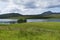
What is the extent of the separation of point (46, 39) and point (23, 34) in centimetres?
503

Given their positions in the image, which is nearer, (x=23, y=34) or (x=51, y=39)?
(x=51, y=39)

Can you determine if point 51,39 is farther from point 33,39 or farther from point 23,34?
point 23,34

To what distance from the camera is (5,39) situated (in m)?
23.1

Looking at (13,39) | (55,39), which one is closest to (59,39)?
(55,39)

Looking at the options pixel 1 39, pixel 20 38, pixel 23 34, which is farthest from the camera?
pixel 23 34

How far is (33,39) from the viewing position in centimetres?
2350

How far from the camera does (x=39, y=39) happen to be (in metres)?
23.5

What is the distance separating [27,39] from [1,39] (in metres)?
3.44

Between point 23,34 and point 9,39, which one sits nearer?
point 9,39

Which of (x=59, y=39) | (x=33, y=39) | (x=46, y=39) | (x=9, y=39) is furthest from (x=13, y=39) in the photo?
(x=59, y=39)

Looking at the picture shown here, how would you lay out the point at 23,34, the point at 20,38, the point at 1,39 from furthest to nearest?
the point at 23,34, the point at 20,38, the point at 1,39

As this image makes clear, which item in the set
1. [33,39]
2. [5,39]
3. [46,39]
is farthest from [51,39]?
[5,39]

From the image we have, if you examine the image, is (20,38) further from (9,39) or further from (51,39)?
(51,39)

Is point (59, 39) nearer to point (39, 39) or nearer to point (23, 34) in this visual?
point (39, 39)
